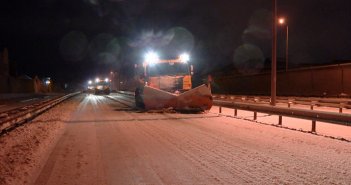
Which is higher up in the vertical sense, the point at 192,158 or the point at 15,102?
the point at 192,158

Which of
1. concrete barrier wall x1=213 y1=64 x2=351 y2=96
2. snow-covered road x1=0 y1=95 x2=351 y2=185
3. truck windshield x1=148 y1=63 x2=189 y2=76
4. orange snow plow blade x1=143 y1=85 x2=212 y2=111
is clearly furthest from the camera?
concrete barrier wall x1=213 y1=64 x2=351 y2=96

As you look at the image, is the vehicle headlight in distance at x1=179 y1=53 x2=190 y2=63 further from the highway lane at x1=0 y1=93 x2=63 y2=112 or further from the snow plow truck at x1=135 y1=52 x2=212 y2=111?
the highway lane at x1=0 y1=93 x2=63 y2=112

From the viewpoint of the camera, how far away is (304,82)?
1692 inches

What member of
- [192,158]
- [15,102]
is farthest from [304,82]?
[192,158]

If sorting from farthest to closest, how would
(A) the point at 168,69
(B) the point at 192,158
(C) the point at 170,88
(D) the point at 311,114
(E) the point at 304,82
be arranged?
(E) the point at 304,82
(A) the point at 168,69
(C) the point at 170,88
(D) the point at 311,114
(B) the point at 192,158

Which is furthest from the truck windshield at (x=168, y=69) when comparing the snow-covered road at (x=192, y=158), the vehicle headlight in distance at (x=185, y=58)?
the snow-covered road at (x=192, y=158)

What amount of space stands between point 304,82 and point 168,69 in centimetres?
2307

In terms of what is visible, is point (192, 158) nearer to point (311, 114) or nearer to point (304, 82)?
point (311, 114)

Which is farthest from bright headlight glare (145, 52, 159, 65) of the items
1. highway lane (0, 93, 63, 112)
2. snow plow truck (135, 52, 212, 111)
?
highway lane (0, 93, 63, 112)

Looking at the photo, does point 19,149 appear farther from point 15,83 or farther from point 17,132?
point 15,83

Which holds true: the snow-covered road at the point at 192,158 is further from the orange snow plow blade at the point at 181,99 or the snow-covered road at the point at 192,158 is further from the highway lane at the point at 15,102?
the highway lane at the point at 15,102

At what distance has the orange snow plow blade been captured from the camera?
2105cm

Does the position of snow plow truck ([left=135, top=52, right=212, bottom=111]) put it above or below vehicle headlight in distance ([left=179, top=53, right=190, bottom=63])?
below

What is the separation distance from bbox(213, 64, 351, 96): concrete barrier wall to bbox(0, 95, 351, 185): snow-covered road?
26.6 meters
